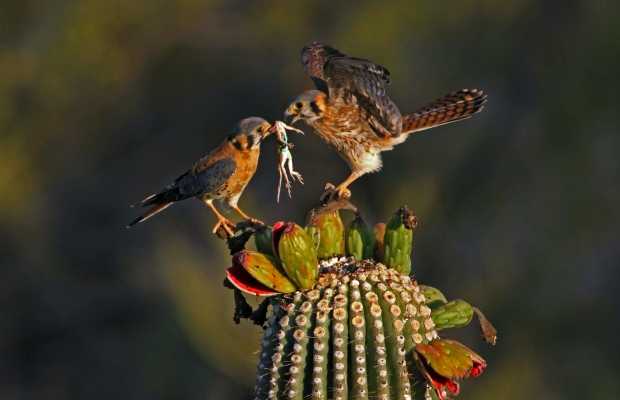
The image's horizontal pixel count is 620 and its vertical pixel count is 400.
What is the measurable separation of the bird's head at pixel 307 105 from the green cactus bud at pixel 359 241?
1575 millimetres

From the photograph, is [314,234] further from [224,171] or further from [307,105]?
[307,105]

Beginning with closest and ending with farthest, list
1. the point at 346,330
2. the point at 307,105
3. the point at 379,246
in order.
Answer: the point at 346,330, the point at 379,246, the point at 307,105

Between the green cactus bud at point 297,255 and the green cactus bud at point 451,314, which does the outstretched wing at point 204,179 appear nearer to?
the green cactus bud at point 297,255

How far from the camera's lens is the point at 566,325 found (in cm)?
639

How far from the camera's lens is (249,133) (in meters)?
3.54

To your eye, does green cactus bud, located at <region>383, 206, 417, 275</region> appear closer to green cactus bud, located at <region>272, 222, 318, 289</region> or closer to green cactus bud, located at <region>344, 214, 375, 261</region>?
green cactus bud, located at <region>344, 214, 375, 261</region>

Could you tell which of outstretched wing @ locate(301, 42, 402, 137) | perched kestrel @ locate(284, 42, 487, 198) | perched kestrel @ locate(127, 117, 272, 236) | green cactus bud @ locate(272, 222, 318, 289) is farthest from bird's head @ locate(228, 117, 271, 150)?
green cactus bud @ locate(272, 222, 318, 289)

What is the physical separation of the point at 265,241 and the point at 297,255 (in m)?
0.25

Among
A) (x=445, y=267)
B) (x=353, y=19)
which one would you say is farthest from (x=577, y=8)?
(x=445, y=267)

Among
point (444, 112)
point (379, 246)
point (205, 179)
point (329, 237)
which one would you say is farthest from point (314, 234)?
point (444, 112)

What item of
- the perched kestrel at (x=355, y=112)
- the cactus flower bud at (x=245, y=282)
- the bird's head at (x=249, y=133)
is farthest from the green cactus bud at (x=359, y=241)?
the perched kestrel at (x=355, y=112)

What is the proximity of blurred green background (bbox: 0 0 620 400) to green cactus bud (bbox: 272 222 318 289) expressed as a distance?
10.3ft

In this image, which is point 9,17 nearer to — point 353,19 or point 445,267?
point 353,19

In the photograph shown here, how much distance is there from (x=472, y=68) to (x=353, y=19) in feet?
4.51
